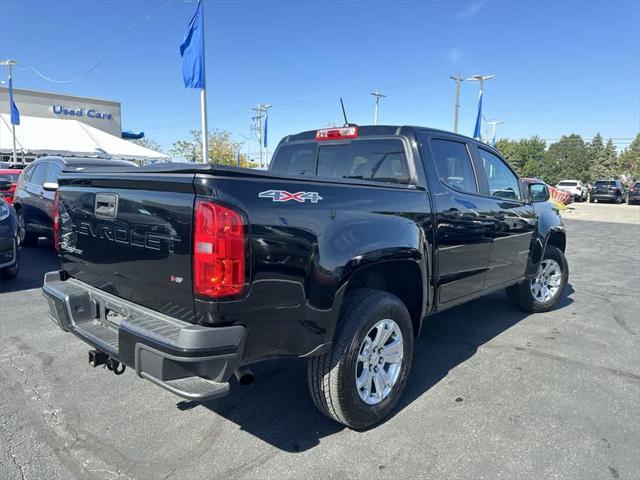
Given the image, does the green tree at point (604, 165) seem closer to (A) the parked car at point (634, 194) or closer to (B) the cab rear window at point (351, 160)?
(A) the parked car at point (634, 194)

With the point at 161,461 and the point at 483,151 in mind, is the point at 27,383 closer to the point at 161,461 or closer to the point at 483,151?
the point at 161,461

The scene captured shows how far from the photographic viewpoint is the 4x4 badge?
227cm

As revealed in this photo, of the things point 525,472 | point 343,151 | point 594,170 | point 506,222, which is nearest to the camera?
point 525,472

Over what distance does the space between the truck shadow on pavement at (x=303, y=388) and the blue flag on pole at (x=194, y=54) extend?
9.48 meters

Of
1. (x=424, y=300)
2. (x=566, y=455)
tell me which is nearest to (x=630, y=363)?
(x=566, y=455)

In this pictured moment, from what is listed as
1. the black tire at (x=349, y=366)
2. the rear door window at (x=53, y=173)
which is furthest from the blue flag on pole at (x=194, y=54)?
the black tire at (x=349, y=366)

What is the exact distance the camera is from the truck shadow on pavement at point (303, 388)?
2936 mm

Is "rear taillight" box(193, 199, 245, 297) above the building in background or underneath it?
underneath

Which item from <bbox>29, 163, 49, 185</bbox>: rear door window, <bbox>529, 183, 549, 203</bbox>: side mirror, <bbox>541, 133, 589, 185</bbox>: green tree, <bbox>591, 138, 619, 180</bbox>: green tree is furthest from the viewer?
<bbox>541, 133, 589, 185</bbox>: green tree

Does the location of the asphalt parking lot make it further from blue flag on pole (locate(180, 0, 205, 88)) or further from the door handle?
blue flag on pole (locate(180, 0, 205, 88))

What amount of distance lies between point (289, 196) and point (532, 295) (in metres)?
4.24

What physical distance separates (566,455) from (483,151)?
9.06 ft

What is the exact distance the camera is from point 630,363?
13.4 ft

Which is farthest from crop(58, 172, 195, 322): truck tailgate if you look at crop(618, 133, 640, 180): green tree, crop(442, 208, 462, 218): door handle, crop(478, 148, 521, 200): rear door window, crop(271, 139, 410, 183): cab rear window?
crop(618, 133, 640, 180): green tree
